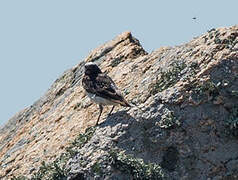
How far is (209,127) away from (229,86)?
1.21 metres

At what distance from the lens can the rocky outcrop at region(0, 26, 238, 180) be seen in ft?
57.5

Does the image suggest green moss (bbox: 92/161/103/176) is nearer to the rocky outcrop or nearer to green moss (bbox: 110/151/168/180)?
the rocky outcrop

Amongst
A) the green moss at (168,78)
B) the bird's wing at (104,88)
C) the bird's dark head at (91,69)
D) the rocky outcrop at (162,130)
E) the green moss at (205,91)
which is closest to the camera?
the rocky outcrop at (162,130)

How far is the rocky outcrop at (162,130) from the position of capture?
690 inches

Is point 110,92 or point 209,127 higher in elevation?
point 110,92

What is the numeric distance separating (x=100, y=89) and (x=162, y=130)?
3.14 metres

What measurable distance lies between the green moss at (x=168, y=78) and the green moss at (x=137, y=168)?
7.89ft

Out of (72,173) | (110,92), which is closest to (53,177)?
(72,173)

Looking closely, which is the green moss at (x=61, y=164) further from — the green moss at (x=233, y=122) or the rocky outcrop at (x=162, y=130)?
the green moss at (x=233, y=122)

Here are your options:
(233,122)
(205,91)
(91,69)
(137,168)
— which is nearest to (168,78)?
(205,91)

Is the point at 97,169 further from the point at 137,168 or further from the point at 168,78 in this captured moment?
the point at 168,78

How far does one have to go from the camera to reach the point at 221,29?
20.4 metres

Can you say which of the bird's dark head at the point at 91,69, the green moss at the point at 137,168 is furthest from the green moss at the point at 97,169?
the bird's dark head at the point at 91,69

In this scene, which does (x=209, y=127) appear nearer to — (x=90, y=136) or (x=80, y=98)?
(x=90, y=136)
